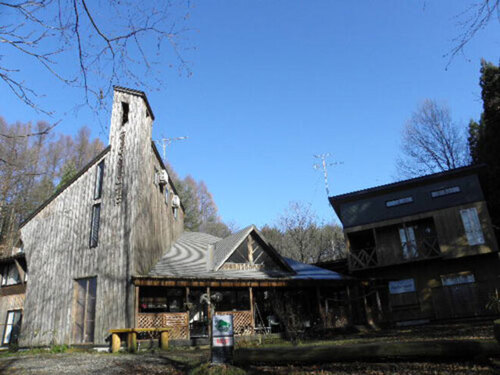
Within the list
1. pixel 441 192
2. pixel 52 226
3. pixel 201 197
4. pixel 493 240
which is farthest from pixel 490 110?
pixel 201 197

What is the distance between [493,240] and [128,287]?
19.0 meters

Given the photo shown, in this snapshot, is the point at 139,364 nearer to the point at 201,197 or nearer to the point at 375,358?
the point at 375,358

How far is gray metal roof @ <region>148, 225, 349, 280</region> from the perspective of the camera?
1823 centimetres

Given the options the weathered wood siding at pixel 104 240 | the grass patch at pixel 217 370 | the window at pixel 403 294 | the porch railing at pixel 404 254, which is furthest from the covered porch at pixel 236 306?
the grass patch at pixel 217 370

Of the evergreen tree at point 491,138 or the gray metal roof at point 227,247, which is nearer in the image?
the gray metal roof at point 227,247

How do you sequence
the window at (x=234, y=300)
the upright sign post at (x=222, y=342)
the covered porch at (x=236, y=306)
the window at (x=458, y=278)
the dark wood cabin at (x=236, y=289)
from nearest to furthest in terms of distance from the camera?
the upright sign post at (x=222, y=342) → the covered porch at (x=236, y=306) → the dark wood cabin at (x=236, y=289) → the window at (x=234, y=300) → the window at (x=458, y=278)

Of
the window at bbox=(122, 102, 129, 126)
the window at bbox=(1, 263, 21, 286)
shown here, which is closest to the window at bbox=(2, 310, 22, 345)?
the window at bbox=(1, 263, 21, 286)

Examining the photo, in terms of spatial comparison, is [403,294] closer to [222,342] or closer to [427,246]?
[427,246]

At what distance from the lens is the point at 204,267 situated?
19688 mm

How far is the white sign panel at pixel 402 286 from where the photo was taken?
891 inches

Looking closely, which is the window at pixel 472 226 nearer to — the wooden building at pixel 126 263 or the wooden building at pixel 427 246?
the wooden building at pixel 427 246

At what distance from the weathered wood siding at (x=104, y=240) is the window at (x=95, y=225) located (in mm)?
221

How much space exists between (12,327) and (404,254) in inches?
926

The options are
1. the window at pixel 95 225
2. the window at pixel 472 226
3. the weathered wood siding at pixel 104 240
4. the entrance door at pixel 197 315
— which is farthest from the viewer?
the window at pixel 472 226
